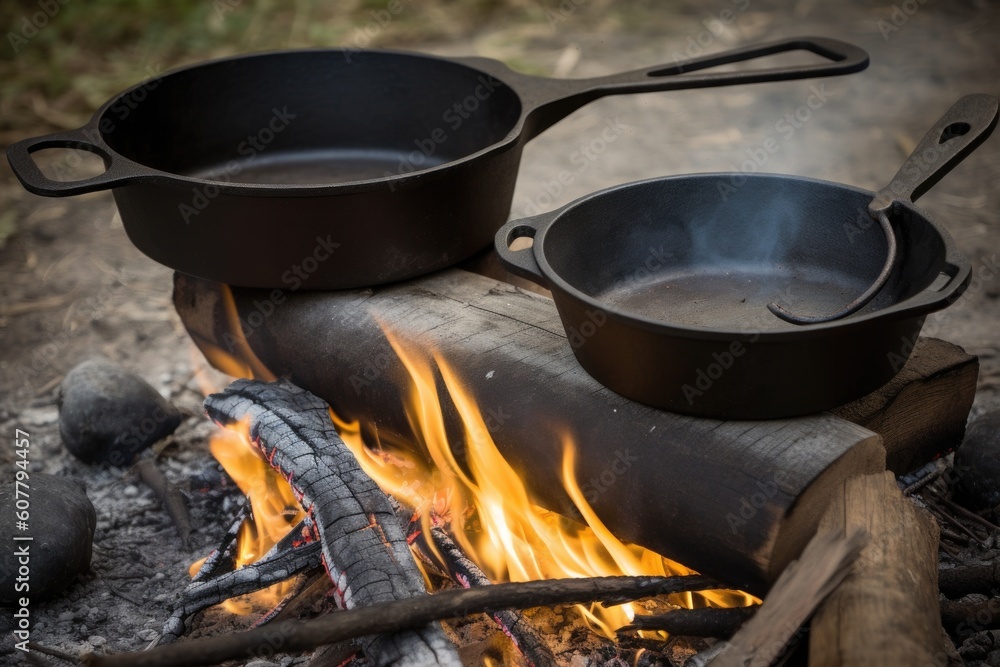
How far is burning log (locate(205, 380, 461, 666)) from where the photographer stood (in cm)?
137

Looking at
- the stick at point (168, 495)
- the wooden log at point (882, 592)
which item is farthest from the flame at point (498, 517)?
the stick at point (168, 495)

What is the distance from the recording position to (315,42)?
528 centimetres

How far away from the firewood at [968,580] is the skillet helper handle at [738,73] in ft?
3.37

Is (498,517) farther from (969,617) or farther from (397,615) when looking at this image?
(969,617)

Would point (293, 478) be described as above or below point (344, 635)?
below

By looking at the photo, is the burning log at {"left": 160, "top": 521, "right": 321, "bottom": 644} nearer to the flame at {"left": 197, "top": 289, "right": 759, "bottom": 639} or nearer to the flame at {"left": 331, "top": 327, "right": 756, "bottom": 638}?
the flame at {"left": 197, "top": 289, "right": 759, "bottom": 639}

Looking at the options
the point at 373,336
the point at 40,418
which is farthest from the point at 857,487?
the point at 40,418

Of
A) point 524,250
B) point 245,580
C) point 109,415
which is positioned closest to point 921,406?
point 524,250

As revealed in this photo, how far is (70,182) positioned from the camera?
1.75m

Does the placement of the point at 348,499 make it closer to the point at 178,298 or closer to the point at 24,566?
the point at 24,566

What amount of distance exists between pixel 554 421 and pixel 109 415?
1.22 metres

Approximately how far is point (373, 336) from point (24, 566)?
2.56 feet

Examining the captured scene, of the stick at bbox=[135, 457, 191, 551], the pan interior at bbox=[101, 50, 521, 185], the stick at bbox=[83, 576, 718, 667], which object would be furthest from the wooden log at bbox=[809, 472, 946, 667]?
the stick at bbox=[135, 457, 191, 551]

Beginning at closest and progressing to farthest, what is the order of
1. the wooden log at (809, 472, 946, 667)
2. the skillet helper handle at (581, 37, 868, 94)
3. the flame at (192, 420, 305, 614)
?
the wooden log at (809, 472, 946, 667) → the flame at (192, 420, 305, 614) → the skillet helper handle at (581, 37, 868, 94)
